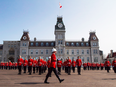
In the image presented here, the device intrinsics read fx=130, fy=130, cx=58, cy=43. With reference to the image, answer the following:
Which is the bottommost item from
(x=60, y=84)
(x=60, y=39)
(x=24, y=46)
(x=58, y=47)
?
(x=60, y=84)

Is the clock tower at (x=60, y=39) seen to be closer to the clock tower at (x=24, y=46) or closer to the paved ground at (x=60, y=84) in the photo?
the clock tower at (x=24, y=46)

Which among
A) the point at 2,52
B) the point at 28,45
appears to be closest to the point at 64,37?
the point at 28,45

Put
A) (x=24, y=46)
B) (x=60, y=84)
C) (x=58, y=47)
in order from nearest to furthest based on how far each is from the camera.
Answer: (x=60, y=84)
(x=58, y=47)
(x=24, y=46)

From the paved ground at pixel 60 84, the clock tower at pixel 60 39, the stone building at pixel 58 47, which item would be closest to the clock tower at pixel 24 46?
the stone building at pixel 58 47

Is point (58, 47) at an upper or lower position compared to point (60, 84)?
upper

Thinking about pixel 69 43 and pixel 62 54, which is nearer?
pixel 62 54

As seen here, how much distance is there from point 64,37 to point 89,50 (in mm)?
13279

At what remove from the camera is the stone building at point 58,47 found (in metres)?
56.4

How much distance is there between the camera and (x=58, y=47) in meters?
56.2

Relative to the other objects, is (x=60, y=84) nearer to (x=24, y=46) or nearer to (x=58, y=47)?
(x=58, y=47)

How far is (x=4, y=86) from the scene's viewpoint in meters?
7.21

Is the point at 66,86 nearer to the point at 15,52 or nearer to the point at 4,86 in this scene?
the point at 4,86

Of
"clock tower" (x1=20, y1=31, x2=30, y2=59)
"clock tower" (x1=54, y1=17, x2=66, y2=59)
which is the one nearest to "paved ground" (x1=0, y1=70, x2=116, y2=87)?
"clock tower" (x1=54, y1=17, x2=66, y2=59)

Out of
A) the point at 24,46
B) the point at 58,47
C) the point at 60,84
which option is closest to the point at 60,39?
the point at 58,47
